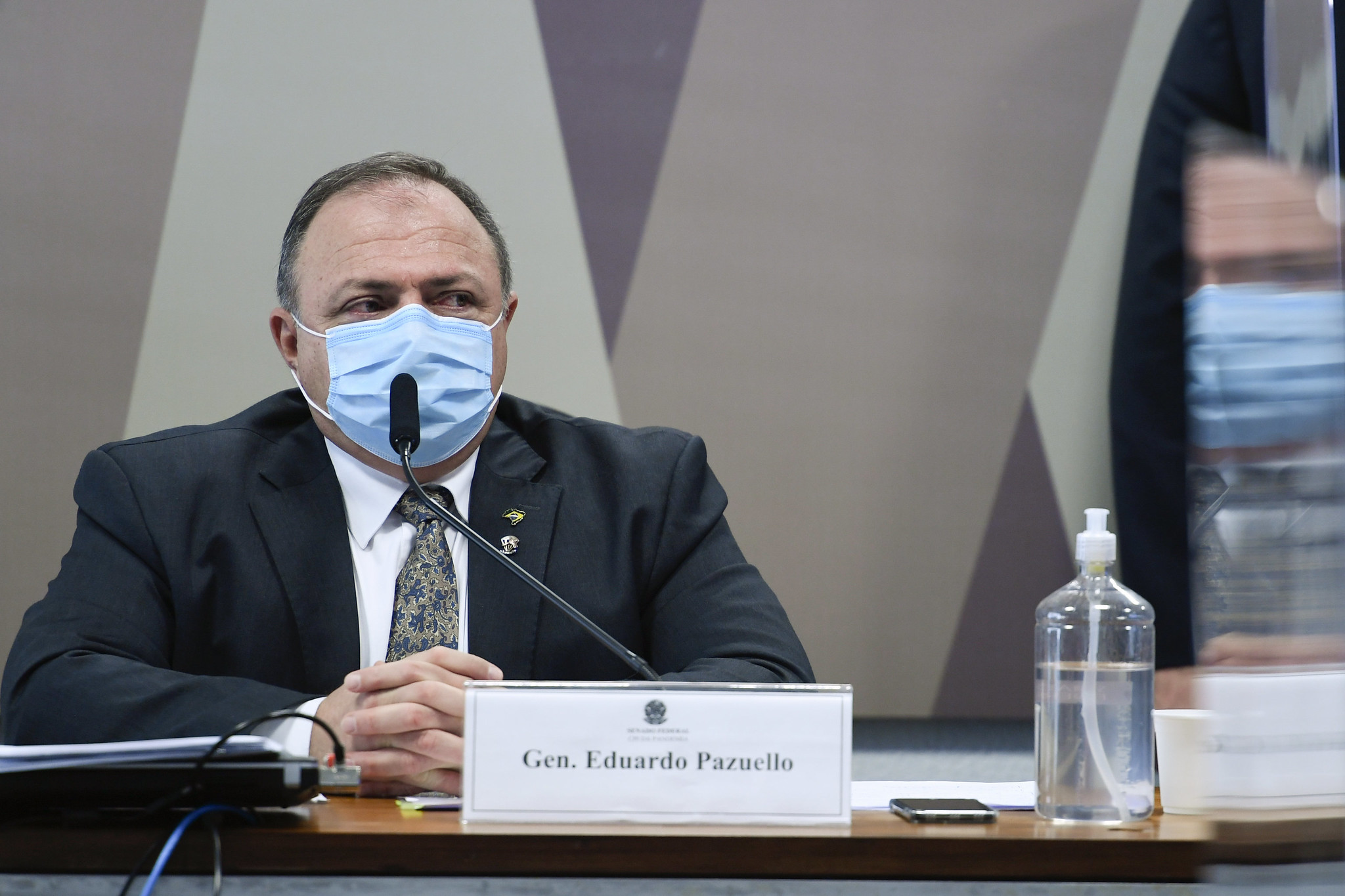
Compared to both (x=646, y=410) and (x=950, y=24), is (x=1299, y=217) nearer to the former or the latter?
(x=646, y=410)

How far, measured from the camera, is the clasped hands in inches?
40.7

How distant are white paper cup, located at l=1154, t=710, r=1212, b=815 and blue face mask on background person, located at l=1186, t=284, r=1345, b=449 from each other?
0.55m

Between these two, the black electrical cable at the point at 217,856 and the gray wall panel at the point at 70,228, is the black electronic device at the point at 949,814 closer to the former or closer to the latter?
the black electrical cable at the point at 217,856

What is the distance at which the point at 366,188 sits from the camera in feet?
5.32

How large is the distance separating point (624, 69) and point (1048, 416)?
2.97ft

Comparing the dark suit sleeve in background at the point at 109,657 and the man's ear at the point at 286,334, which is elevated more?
the man's ear at the point at 286,334

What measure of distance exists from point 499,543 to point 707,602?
0.93 ft

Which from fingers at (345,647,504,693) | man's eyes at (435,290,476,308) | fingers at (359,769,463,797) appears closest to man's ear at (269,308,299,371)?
man's eyes at (435,290,476,308)

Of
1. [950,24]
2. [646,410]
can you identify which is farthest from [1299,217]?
[950,24]

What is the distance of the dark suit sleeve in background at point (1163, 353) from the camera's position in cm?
190

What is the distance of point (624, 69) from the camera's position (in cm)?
194

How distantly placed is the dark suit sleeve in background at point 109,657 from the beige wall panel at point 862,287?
0.78 metres

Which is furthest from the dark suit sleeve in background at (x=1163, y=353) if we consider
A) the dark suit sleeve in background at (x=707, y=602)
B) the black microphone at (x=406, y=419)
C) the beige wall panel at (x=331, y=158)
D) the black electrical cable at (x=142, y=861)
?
the black electrical cable at (x=142, y=861)

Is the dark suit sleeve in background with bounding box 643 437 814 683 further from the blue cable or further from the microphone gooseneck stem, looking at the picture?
the blue cable
